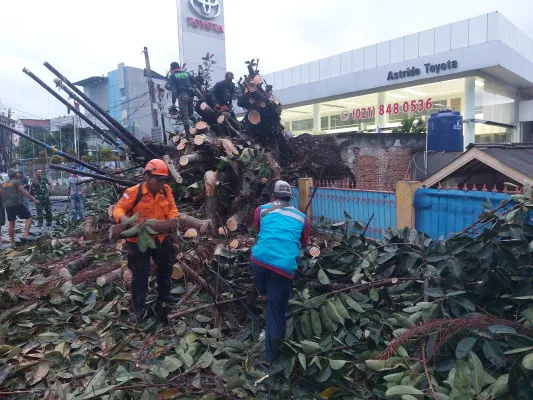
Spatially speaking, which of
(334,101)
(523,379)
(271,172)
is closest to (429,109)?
(334,101)

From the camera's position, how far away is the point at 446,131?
942cm

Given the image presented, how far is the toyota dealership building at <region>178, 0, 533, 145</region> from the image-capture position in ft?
57.8

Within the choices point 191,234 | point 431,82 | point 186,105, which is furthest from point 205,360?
point 431,82

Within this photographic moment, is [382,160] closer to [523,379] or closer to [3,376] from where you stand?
[523,379]

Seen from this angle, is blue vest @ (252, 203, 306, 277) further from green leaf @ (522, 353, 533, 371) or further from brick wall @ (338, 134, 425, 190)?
brick wall @ (338, 134, 425, 190)

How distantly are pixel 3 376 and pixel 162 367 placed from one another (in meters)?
1.19

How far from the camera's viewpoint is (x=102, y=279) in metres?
4.48

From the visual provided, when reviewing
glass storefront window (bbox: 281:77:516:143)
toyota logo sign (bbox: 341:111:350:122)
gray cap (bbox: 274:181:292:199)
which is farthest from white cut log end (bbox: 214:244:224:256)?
toyota logo sign (bbox: 341:111:350:122)

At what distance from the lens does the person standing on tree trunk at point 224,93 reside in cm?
834

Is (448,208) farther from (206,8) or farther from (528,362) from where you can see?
(206,8)

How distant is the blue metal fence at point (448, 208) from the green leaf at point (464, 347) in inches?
85.6

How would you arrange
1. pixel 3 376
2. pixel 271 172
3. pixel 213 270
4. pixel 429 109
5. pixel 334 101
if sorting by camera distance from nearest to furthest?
pixel 3 376
pixel 213 270
pixel 271 172
pixel 429 109
pixel 334 101

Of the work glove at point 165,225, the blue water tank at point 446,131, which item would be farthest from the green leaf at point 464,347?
the blue water tank at point 446,131

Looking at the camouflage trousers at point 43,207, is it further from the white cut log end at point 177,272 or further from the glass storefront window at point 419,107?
the glass storefront window at point 419,107
